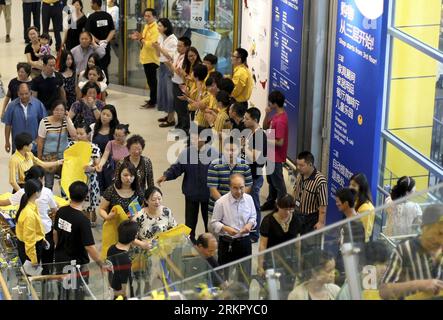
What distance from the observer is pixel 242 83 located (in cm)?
1255

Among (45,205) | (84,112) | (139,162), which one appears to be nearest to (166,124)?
(84,112)

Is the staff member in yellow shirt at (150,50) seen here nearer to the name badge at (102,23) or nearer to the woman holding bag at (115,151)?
the name badge at (102,23)

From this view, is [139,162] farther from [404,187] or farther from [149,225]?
[404,187]

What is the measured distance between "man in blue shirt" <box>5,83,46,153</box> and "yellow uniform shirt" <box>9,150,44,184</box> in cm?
119

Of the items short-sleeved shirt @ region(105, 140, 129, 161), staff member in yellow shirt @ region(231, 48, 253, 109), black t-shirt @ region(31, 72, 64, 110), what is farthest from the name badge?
short-sleeved shirt @ region(105, 140, 129, 161)

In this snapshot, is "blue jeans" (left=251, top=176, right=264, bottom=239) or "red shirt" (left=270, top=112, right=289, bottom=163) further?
"red shirt" (left=270, top=112, right=289, bottom=163)

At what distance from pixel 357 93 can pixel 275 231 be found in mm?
2404

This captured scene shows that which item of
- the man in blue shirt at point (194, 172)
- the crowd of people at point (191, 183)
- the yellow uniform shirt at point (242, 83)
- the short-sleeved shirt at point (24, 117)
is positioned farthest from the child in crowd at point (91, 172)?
the yellow uniform shirt at point (242, 83)

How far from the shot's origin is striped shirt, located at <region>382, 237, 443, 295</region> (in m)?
5.13

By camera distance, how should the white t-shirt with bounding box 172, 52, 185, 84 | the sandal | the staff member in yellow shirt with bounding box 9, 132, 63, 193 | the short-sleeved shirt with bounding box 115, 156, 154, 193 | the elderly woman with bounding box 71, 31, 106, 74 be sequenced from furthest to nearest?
1. the sandal
2. the elderly woman with bounding box 71, 31, 106, 74
3. the white t-shirt with bounding box 172, 52, 185, 84
4. the staff member in yellow shirt with bounding box 9, 132, 63, 193
5. the short-sleeved shirt with bounding box 115, 156, 154, 193

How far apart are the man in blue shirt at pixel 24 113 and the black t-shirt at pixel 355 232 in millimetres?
6702

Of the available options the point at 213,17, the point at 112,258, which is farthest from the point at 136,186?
the point at 213,17

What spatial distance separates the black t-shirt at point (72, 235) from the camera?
8.44 meters

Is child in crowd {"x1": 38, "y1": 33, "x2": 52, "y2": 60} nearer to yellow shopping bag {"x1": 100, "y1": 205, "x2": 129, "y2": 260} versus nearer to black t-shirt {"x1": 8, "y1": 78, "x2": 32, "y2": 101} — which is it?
black t-shirt {"x1": 8, "y1": 78, "x2": 32, "y2": 101}
